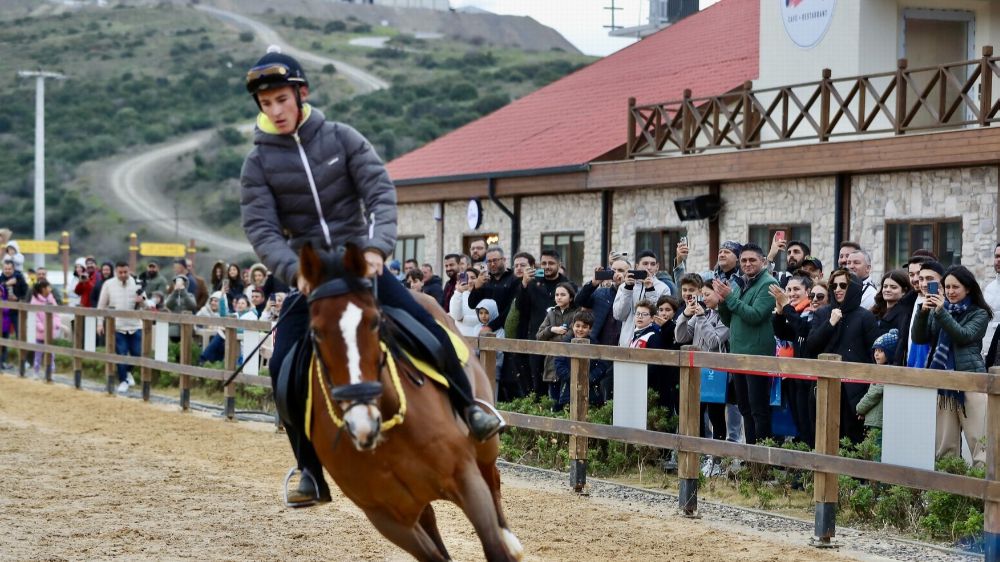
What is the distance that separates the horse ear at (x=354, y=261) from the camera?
599 centimetres

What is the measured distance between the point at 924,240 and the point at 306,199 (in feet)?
37.1

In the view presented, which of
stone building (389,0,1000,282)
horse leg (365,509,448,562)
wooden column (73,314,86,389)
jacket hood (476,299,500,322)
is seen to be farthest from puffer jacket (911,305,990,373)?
wooden column (73,314,86,389)

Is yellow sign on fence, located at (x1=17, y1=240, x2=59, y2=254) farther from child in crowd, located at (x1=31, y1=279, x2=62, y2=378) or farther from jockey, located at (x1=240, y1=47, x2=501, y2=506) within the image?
jockey, located at (x1=240, y1=47, x2=501, y2=506)

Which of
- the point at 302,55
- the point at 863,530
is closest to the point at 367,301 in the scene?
the point at 863,530

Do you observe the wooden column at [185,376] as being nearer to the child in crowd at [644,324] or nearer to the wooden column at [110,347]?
the wooden column at [110,347]

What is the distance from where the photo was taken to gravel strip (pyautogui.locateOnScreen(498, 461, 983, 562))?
8602mm

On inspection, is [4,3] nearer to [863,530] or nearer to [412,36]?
[412,36]

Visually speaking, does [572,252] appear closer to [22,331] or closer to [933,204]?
[933,204]

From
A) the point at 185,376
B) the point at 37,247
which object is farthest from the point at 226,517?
the point at 37,247

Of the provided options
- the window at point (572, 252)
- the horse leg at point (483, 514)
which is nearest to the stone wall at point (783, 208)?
the window at point (572, 252)

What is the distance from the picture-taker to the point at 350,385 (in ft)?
18.6

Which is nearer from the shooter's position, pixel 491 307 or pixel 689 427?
pixel 689 427

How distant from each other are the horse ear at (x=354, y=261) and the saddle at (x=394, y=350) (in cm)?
37

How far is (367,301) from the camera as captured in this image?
19.5ft
